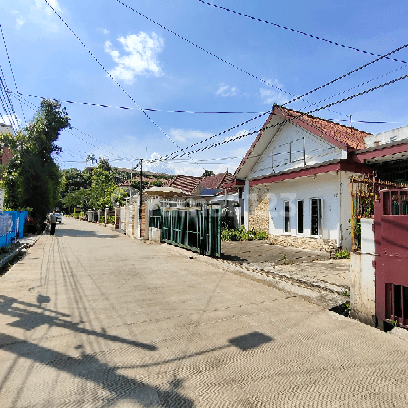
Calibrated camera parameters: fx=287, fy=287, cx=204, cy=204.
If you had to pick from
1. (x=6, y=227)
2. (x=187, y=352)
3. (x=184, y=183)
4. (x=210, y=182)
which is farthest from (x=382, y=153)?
(x=184, y=183)

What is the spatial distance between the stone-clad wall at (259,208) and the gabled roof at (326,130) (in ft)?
8.10

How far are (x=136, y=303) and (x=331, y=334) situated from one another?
3126 millimetres

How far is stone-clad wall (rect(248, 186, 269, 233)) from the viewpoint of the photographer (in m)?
15.4

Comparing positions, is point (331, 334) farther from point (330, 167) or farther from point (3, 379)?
point (330, 167)

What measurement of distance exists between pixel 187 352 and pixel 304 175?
30.6 feet

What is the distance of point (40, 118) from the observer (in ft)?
68.3

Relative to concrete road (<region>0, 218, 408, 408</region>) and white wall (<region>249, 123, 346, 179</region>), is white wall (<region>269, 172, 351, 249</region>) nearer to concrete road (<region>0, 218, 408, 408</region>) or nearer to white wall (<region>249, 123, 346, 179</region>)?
white wall (<region>249, 123, 346, 179</region>)

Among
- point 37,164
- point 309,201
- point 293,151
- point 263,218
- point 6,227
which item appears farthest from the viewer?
point 37,164

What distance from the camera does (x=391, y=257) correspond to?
3855mm

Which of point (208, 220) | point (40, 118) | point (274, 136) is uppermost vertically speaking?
point (40, 118)

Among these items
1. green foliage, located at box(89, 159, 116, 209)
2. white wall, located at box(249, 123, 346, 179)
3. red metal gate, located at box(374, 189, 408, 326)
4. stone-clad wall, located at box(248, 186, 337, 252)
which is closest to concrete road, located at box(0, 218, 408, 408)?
red metal gate, located at box(374, 189, 408, 326)

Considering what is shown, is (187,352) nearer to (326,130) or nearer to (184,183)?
(326,130)

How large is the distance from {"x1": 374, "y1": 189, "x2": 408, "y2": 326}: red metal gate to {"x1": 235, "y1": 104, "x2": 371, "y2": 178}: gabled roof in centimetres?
657

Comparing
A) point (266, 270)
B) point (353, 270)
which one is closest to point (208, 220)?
point (266, 270)
